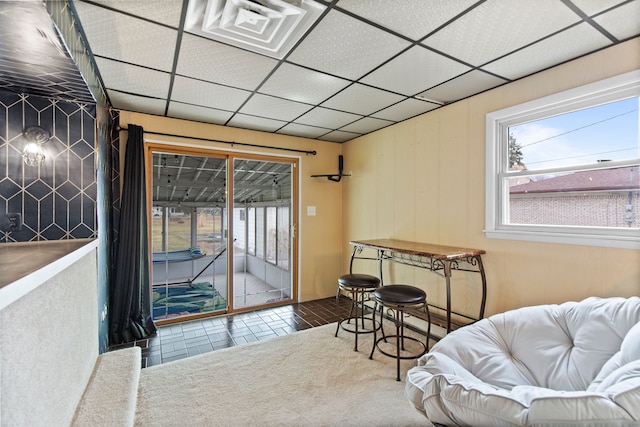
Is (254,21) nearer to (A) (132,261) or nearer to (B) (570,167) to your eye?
(B) (570,167)

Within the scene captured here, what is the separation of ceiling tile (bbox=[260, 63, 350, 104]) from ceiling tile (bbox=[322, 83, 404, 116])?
115 millimetres

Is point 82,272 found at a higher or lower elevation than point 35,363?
higher

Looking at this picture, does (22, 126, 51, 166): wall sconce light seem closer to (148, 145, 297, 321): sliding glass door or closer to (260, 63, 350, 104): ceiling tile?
(148, 145, 297, 321): sliding glass door

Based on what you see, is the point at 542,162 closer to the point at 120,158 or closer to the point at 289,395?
the point at 289,395

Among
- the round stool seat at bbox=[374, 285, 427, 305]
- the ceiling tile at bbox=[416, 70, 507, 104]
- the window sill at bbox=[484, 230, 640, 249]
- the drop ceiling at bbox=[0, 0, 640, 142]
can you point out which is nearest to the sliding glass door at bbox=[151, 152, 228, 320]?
the drop ceiling at bbox=[0, 0, 640, 142]

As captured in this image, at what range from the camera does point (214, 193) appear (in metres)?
4.07

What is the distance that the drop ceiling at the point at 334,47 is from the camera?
5.09 feet

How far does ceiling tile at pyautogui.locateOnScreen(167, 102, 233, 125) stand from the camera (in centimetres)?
306

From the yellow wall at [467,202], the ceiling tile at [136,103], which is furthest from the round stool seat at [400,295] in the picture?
the ceiling tile at [136,103]

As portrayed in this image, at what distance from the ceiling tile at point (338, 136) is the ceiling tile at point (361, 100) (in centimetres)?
86

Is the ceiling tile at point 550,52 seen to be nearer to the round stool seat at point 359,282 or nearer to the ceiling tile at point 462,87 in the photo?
the ceiling tile at point 462,87

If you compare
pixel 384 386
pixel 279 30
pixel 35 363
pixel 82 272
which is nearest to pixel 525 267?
pixel 384 386

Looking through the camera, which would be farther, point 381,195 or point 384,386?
point 381,195

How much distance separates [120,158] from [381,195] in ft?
10.3
